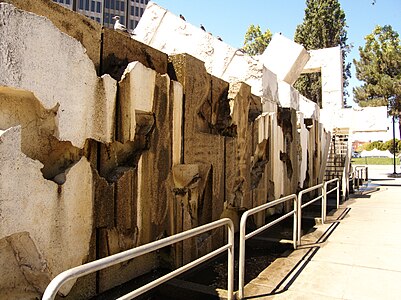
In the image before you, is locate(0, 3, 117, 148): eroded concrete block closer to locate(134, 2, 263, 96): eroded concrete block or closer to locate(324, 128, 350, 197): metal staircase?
locate(134, 2, 263, 96): eroded concrete block

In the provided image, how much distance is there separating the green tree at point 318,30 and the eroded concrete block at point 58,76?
26.5 m

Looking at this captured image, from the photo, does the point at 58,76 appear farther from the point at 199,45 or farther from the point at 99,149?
the point at 199,45

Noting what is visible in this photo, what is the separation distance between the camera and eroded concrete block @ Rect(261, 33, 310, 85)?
986 cm

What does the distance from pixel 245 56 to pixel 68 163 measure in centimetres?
514

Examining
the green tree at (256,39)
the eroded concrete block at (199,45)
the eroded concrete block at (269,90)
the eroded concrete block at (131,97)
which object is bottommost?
the eroded concrete block at (131,97)

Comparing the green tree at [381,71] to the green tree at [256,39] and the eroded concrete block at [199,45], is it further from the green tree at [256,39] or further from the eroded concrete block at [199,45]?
the eroded concrete block at [199,45]

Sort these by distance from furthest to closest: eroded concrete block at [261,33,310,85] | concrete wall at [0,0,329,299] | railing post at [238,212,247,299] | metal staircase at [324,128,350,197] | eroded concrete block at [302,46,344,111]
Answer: eroded concrete block at [302,46,344,111], metal staircase at [324,128,350,197], eroded concrete block at [261,33,310,85], railing post at [238,212,247,299], concrete wall at [0,0,329,299]

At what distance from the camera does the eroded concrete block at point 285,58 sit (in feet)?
32.3

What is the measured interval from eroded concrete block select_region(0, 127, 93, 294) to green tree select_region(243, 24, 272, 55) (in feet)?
112

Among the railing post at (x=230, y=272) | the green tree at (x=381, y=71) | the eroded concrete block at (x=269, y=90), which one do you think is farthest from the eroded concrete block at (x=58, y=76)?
the green tree at (x=381, y=71)

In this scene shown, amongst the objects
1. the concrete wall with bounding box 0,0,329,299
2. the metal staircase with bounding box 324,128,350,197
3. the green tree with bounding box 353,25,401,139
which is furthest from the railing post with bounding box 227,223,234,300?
the green tree with bounding box 353,25,401,139

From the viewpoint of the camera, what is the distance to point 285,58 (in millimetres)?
9969

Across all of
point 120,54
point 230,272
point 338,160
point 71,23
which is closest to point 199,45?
point 120,54

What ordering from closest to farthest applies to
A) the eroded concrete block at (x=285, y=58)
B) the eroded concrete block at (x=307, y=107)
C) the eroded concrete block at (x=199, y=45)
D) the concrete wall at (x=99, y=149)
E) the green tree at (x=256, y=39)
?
the concrete wall at (x=99, y=149), the eroded concrete block at (x=199, y=45), the eroded concrete block at (x=285, y=58), the eroded concrete block at (x=307, y=107), the green tree at (x=256, y=39)
